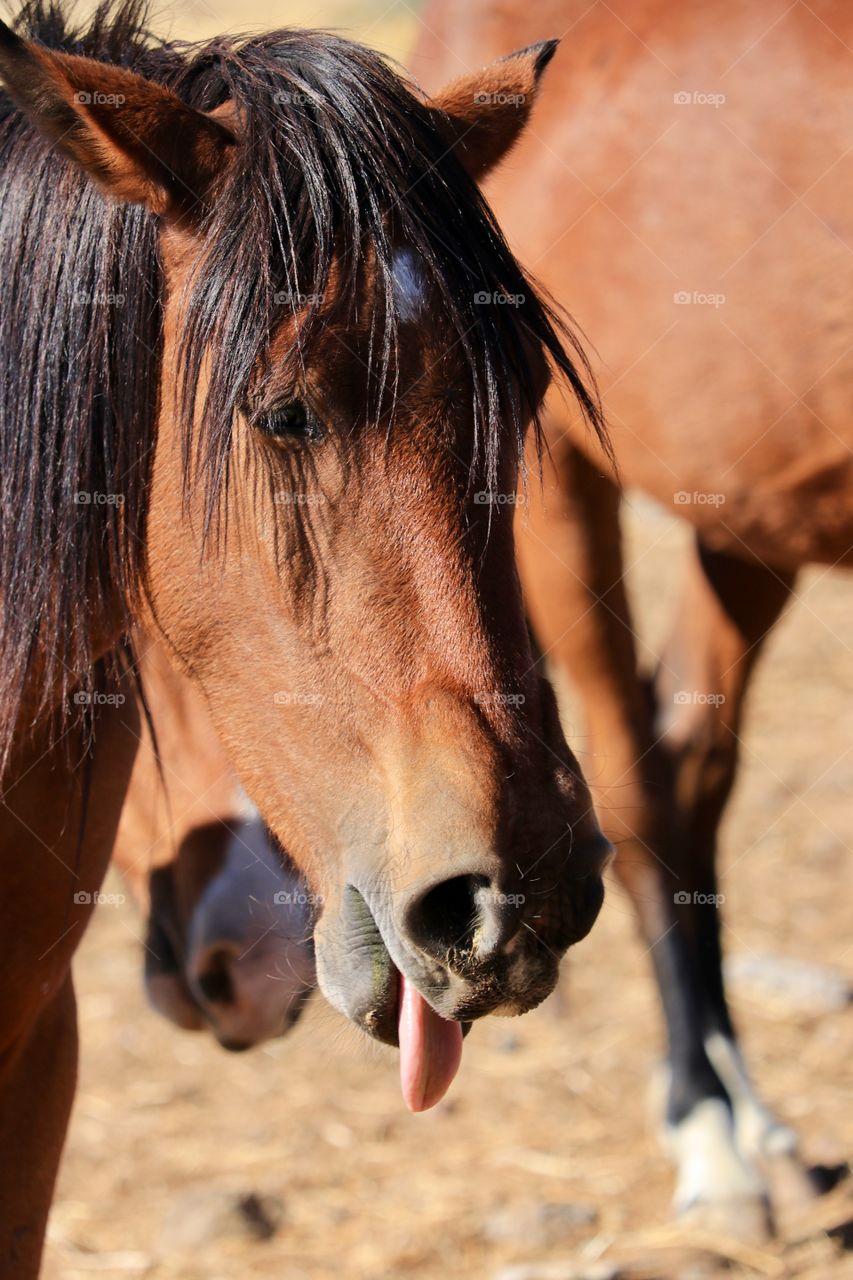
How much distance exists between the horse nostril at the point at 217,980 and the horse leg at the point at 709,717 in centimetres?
145

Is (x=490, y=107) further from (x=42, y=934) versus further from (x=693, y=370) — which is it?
(x=42, y=934)

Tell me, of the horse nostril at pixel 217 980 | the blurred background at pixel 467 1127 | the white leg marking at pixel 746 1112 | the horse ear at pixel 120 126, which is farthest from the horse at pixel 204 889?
the white leg marking at pixel 746 1112

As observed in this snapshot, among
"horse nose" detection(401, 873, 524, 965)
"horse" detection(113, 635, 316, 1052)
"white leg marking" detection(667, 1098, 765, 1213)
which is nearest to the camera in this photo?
"horse nose" detection(401, 873, 524, 965)

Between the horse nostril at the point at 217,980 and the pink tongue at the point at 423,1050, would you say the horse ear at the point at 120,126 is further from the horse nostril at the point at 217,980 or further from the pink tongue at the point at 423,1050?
the horse nostril at the point at 217,980

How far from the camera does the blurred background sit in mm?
3045

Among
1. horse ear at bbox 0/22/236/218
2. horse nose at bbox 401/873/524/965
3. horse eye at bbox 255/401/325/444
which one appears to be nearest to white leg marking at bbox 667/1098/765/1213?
horse nose at bbox 401/873/524/965

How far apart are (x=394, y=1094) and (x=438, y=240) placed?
2.65 m

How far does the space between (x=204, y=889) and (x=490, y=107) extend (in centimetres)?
144

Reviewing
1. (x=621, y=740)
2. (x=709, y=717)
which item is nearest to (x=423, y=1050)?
(x=621, y=740)

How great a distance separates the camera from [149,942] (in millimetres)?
2719

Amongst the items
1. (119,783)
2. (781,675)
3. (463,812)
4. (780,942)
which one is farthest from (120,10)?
(781,675)

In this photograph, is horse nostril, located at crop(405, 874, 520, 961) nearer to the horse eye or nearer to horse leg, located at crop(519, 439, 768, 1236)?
the horse eye

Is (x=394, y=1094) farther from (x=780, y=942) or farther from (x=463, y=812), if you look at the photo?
(x=463, y=812)

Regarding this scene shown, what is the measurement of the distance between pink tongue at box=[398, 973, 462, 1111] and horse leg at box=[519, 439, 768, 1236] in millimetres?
1595
